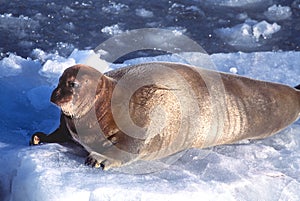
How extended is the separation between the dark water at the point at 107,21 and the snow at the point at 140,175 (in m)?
1.20

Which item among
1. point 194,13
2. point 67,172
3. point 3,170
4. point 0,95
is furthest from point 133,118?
point 194,13

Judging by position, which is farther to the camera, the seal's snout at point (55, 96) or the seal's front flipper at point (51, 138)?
the seal's front flipper at point (51, 138)

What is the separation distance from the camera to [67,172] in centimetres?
271

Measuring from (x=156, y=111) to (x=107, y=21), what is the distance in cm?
254

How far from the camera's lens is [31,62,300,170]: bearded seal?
284 centimetres

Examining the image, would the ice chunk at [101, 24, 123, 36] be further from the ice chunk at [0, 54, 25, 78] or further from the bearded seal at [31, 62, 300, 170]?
the bearded seal at [31, 62, 300, 170]

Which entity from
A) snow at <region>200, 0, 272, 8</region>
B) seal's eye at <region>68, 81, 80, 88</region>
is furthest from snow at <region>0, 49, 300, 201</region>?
snow at <region>200, 0, 272, 8</region>

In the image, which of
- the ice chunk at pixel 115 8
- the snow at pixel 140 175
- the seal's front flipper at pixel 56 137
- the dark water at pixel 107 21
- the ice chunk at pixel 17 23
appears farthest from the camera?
the ice chunk at pixel 115 8

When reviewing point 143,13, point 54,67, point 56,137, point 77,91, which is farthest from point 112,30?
point 77,91

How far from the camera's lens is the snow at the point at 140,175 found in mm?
2590

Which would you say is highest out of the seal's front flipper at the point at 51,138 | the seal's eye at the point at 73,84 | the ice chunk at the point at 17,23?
the ice chunk at the point at 17,23

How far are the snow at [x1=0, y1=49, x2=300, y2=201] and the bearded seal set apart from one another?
7 centimetres

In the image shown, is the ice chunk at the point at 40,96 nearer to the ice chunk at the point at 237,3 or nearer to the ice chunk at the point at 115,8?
the ice chunk at the point at 115,8

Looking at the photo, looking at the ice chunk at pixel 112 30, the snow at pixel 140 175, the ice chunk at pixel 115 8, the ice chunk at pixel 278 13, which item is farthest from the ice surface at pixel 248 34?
the snow at pixel 140 175
